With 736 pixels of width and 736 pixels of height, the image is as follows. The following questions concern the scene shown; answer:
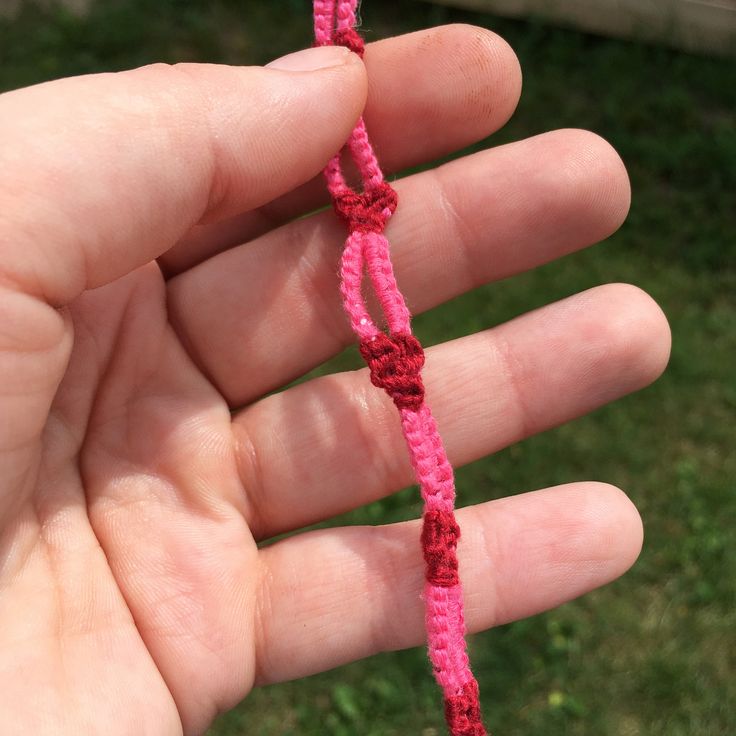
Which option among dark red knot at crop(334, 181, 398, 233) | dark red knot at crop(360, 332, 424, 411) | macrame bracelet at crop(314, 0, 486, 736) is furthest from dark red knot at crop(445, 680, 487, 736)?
dark red knot at crop(334, 181, 398, 233)

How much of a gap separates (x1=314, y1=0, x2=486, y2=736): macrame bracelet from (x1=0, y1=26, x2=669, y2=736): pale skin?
0.27 feet

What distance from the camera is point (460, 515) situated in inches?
70.9

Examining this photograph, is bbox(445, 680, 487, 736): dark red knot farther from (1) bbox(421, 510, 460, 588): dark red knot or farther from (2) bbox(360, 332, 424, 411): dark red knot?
(2) bbox(360, 332, 424, 411): dark red knot

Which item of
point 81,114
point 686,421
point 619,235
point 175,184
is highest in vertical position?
point 81,114

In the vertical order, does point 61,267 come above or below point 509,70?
below

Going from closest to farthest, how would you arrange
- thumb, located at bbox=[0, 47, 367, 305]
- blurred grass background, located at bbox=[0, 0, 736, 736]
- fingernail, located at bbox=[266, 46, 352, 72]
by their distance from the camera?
thumb, located at bbox=[0, 47, 367, 305] → fingernail, located at bbox=[266, 46, 352, 72] → blurred grass background, located at bbox=[0, 0, 736, 736]

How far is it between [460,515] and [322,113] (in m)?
0.89

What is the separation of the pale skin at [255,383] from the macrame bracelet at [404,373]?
0.08m

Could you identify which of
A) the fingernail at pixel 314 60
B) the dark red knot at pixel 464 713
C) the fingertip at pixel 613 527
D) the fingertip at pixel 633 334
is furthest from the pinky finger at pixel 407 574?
the fingernail at pixel 314 60

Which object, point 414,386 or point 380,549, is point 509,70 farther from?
point 380,549

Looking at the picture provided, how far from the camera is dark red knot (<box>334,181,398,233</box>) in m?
1.75

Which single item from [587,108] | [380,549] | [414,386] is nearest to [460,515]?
[380,549]

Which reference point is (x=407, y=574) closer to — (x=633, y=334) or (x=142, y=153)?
(x=633, y=334)

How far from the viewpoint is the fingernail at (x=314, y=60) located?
1.62m
